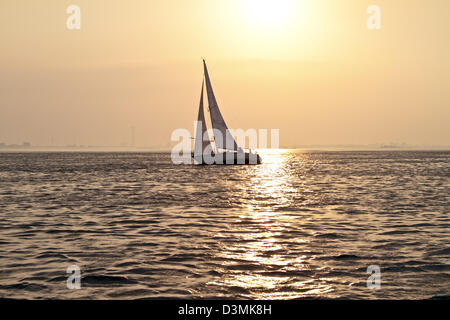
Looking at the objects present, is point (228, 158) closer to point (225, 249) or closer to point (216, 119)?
point (216, 119)

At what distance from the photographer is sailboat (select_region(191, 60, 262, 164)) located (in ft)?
275

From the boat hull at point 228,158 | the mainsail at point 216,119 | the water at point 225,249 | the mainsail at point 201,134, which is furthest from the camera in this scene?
the mainsail at point 201,134

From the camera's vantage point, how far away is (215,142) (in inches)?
3396

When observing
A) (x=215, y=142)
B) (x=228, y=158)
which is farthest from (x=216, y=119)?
(x=228, y=158)

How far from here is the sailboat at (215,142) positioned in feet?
275

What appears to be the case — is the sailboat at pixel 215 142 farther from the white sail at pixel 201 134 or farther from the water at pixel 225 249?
the water at pixel 225 249

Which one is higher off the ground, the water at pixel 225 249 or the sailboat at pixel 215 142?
the sailboat at pixel 215 142

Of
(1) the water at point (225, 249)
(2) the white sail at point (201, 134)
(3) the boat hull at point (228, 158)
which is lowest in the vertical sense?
(1) the water at point (225, 249)

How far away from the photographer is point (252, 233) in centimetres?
1889

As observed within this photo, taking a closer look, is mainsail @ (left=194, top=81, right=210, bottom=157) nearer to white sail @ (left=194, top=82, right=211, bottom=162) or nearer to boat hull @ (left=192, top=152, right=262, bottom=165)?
white sail @ (left=194, top=82, right=211, bottom=162)

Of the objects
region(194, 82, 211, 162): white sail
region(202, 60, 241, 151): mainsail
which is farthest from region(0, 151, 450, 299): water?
region(194, 82, 211, 162): white sail

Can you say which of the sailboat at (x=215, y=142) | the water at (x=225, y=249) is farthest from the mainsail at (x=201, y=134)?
the water at (x=225, y=249)
